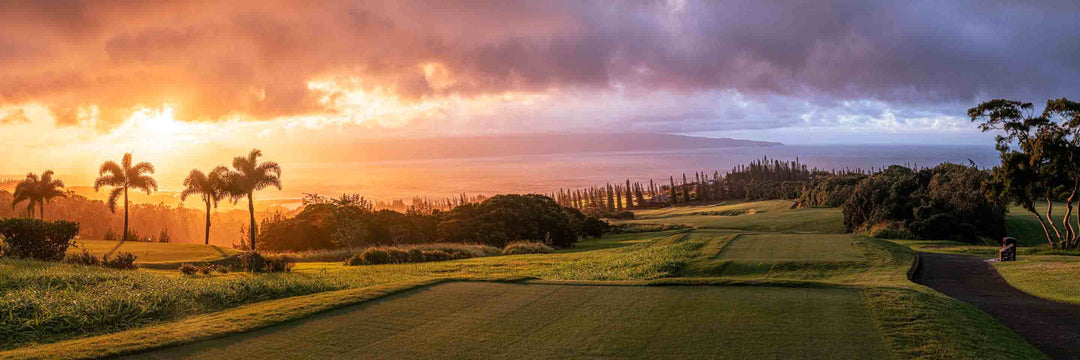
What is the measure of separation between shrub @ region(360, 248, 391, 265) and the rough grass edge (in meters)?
12.8

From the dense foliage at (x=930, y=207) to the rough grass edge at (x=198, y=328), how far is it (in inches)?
1745

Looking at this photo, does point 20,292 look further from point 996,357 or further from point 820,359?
point 996,357

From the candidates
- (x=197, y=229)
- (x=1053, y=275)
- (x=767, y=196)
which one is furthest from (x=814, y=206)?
(x=197, y=229)

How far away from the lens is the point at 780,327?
31.8ft

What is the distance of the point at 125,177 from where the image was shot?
45.4m

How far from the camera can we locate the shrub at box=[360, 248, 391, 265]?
2586 centimetres

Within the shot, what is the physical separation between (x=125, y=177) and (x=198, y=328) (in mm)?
44027

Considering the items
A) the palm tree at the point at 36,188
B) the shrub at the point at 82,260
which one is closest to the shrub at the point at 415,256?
the shrub at the point at 82,260

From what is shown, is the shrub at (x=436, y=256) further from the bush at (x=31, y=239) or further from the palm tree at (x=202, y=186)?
the palm tree at (x=202, y=186)

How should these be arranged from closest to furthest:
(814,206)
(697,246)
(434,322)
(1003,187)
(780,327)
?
(780,327), (434,322), (697,246), (1003,187), (814,206)

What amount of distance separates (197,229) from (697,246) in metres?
93.0

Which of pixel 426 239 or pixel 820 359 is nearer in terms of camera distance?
pixel 820 359

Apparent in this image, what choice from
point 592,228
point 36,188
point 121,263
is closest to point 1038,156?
point 592,228

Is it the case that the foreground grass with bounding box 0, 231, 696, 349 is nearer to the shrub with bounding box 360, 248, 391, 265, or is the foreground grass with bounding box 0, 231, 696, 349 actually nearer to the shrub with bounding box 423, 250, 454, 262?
the shrub with bounding box 360, 248, 391, 265
